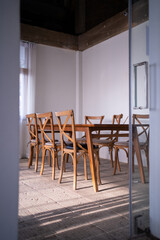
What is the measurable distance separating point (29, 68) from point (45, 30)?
1.03 metres

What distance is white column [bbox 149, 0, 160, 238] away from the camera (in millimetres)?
1433

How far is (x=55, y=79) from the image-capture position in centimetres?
565

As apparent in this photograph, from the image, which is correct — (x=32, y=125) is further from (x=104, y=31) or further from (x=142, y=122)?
(x=142, y=122)

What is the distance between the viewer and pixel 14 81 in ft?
3.55

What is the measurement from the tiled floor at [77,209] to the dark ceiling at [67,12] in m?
3.65

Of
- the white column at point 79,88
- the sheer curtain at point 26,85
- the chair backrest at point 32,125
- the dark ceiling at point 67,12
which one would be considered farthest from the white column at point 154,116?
the white column at point 79,88

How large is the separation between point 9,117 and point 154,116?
0.89 meters

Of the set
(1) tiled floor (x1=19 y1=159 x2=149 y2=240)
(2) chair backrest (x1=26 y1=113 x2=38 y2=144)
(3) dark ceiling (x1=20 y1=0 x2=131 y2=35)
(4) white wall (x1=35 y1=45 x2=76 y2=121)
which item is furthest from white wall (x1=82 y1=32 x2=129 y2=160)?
(1) tiled floor (x1=19 y1=159 x2=149 y2=240)

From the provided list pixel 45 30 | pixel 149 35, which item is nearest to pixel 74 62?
pixel 45 30

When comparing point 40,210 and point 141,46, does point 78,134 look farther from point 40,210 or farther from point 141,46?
point 141,46

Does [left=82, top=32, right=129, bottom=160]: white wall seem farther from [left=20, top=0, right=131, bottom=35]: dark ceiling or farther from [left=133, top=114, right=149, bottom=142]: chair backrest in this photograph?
[left=133, top=114, right=149, bottom=142]: chair backrest

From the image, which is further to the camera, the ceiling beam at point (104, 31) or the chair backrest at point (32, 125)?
the ceiling beam at point (104, 31)

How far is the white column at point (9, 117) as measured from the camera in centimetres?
105

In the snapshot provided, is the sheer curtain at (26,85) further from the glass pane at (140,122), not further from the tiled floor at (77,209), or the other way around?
the glass pane at (140,122)
